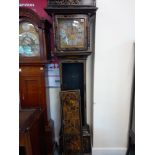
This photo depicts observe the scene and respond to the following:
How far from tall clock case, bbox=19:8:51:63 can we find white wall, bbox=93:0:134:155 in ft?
1.96

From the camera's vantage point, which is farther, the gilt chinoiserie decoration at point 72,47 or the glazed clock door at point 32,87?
the glazed clock door at point 32,87

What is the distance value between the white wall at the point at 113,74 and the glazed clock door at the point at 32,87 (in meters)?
0.64

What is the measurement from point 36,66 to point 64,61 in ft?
1.01

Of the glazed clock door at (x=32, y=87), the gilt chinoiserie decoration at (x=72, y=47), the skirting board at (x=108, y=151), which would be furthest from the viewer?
the skirting board at (x=108, y=151)

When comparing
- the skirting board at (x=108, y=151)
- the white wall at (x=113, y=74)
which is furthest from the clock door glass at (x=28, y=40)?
the skirting board at (x=108, y=151)

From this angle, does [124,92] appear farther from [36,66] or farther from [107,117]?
[36,66]

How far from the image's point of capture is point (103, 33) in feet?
5.93

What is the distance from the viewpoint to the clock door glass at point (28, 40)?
1.65 metres

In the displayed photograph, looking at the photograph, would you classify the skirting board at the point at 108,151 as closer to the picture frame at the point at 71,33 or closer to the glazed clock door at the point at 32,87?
the glazed clock door at the point at 32,87

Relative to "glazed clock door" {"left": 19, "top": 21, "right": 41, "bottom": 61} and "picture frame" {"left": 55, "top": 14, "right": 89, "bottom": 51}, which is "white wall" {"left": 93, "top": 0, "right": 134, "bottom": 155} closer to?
"picture frame" {"left": 55, "top": 14, "right": 89, "bottom": 51}

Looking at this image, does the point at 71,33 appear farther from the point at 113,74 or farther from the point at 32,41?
the point at 113,74

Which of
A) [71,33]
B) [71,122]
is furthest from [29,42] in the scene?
[71,122]

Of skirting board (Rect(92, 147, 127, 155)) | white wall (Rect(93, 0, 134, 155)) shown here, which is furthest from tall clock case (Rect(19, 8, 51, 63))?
skirting board (Rect(92, 147, 127, 155))
